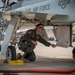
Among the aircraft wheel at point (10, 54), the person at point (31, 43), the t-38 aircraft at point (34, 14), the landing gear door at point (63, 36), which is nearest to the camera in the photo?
the t-38 aircraft at point (34, 14)

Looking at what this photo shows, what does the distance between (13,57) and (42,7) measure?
1779mm

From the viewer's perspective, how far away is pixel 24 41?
902cm

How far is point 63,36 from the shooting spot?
30.9ft

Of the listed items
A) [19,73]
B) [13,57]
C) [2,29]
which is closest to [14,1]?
[2,29]

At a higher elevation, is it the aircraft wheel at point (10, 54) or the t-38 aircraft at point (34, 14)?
the t-38 aircraft at point (34, 14)

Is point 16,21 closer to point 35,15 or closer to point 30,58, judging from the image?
point 35,15

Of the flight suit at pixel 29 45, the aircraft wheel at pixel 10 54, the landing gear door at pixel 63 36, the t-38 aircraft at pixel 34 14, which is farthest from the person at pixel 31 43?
the landing gear door at pixel 63 36

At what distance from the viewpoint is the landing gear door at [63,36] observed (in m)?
9.41

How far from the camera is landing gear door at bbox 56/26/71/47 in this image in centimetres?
941

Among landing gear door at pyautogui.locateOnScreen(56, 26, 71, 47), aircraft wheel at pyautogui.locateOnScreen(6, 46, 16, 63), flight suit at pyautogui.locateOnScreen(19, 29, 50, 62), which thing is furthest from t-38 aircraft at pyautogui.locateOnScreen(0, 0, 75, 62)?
flight suit at pyautogui.locateOnScreen(19, 29, 50, 62)

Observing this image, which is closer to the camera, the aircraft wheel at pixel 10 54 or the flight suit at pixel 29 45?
the aircraft wheel at pixel 10 54

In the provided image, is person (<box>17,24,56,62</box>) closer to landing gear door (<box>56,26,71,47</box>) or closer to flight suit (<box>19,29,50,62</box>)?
flight suit (<box>19,29,50,62</box>)

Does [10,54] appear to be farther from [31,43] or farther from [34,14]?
[34,14]

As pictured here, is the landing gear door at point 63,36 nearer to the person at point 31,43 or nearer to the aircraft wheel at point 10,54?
the person at point 31,43
